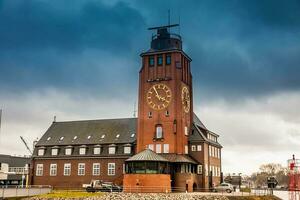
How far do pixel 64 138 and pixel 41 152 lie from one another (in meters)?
4.87

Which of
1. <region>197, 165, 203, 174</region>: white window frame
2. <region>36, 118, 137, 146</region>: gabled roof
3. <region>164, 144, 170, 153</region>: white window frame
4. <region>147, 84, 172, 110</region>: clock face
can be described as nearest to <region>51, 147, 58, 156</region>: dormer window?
<region>36, 118, 137, 146</region>: gabled roof

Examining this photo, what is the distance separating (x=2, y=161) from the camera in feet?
303

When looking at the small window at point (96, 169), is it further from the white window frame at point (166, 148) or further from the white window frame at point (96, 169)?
the white window frame at point (166, 148)

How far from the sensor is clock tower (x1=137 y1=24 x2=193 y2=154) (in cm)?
6588

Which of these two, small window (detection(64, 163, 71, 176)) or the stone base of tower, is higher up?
small window (detection(64, 163, 71, 176))

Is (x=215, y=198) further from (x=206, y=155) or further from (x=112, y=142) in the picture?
(x=112, y=142)

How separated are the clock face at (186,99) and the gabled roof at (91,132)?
33.9 feet

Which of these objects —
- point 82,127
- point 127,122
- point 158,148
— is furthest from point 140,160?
point 82,127

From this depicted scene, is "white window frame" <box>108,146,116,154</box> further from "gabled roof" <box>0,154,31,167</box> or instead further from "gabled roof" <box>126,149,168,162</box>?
"gabled roof" <box>0,154,31,167</box>

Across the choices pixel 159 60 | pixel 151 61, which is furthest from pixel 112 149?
pixel 159 60

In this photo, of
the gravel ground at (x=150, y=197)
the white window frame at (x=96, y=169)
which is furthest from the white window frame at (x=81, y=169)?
the gravel ground at (x=150, y=197)

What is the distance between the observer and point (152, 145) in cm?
6644

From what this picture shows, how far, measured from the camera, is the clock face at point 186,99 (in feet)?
223

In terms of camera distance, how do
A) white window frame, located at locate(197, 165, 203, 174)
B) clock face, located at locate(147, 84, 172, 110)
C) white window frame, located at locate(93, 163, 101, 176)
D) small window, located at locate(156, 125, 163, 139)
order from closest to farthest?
white window frame, located at locate(197, 165, 203, 174) → small window, located at locate(156, 125, 163, 139) → clock face, located at locate(147, 84, 172, 110) → white window frame, located at locate(93, 163, 101, 176)
